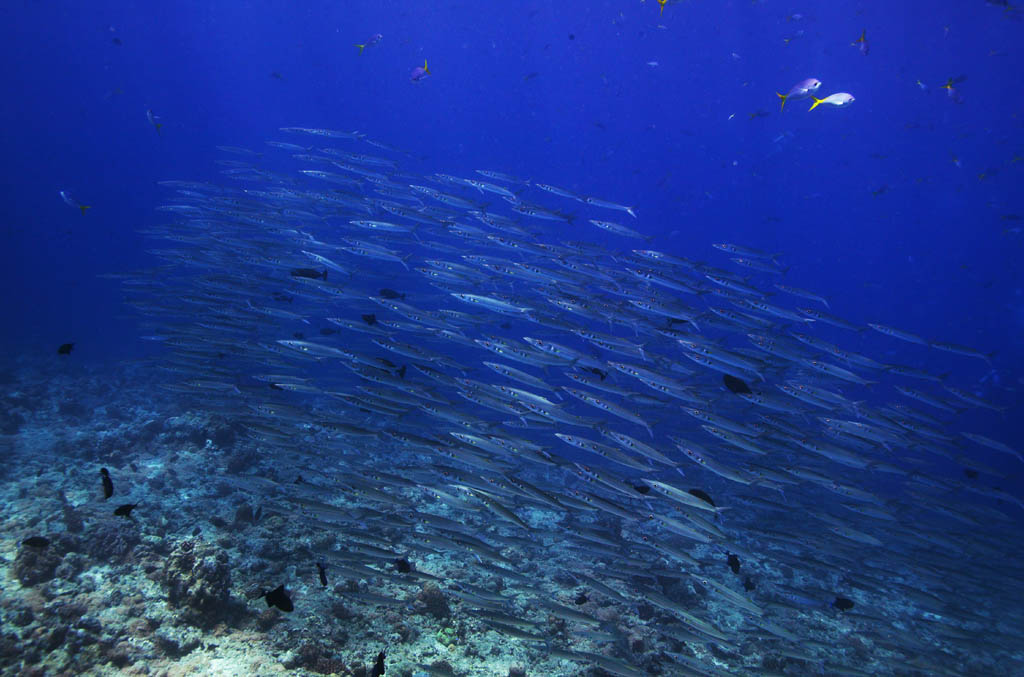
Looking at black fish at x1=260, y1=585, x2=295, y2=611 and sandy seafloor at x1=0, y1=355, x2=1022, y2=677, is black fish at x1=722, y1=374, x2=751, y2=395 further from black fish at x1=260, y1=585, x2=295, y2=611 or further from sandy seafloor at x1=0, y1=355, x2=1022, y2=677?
black fish at x1=260, y1=585, x2=295, y2=611

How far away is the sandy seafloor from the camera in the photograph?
473 cm

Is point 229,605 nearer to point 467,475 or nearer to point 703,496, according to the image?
point 467,475

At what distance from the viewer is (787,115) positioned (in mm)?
62031

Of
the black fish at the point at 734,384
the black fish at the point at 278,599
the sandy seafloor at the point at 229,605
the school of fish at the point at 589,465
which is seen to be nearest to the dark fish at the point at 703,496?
the school of fish at the point at 589,465

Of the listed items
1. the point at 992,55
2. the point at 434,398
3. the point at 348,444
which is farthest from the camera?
the point at 992,55

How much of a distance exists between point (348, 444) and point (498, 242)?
5.37 meters

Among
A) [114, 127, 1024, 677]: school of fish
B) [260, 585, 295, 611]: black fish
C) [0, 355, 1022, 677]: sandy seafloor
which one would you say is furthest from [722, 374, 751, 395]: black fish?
[260, 585, 295, 611]: black fish

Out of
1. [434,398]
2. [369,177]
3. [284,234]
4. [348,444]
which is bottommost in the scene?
[348,444]

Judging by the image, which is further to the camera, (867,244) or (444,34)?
(867,244)

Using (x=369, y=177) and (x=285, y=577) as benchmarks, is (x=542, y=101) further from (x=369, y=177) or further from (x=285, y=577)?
(x=285, y=577)

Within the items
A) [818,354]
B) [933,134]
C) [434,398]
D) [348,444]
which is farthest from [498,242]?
[933,134]

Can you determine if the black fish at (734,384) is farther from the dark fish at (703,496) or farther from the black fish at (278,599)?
the black fish at (278,599)

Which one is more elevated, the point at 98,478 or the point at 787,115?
the point at 787,115

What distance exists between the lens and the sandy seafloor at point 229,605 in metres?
4.73
